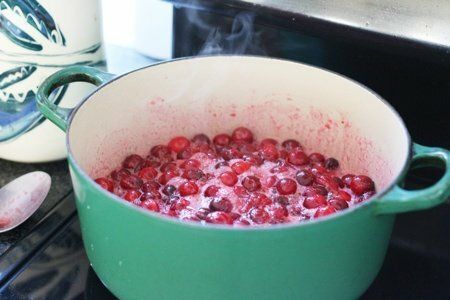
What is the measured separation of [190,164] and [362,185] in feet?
0.75

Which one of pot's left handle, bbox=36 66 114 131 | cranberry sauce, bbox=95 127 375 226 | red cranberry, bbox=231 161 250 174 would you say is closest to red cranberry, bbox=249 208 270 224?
cranberry sauce, bbox=95 127 375 226

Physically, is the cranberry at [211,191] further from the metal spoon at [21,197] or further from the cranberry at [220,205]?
the metal spoon at [21,197]

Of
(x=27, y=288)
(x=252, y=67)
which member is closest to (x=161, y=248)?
(x=27, y=288)

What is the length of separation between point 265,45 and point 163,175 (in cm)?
26

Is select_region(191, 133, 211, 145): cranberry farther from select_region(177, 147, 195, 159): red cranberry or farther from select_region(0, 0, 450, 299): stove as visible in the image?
select_region(0, 0, 450, 299): stove

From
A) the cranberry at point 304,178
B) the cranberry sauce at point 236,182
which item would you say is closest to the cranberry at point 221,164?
the cranberry sauce at point 236,182

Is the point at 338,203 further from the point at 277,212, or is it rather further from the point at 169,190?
the point at 169,190

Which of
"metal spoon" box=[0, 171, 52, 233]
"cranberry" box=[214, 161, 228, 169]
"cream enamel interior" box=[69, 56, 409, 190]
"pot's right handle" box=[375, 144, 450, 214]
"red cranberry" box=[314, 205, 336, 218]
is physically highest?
"pot's right handle" box=[375, 144, 450, 214]

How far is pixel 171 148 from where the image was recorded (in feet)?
2.64

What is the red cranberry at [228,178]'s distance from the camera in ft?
2.37

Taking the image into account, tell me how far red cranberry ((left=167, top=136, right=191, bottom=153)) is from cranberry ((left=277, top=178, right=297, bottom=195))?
165 millimetres

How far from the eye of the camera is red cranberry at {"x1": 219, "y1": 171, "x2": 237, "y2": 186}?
0.72 metres

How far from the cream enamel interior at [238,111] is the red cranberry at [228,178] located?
0.12 m

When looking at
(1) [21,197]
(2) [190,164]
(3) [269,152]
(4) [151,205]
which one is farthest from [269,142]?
(1) [21,197]
